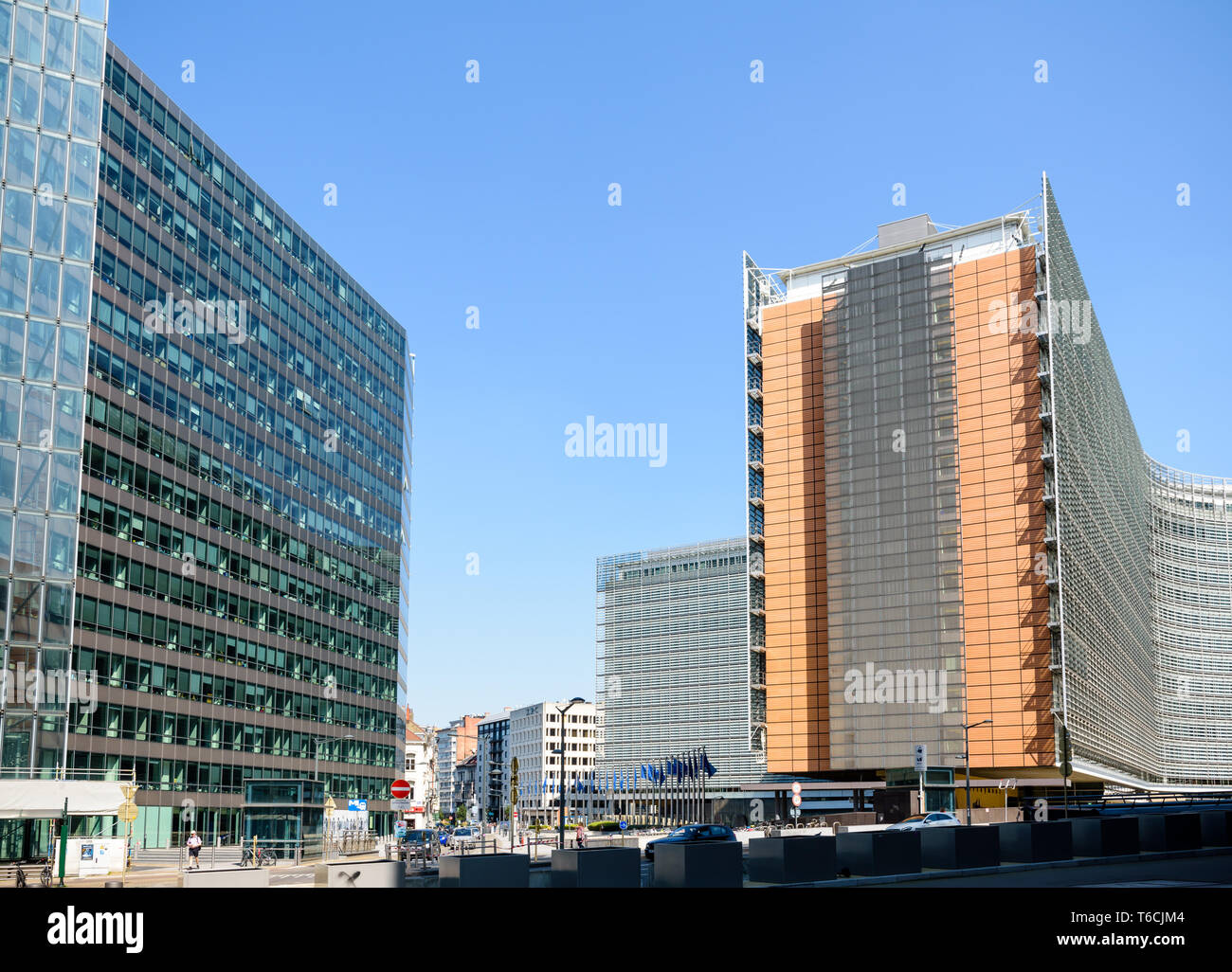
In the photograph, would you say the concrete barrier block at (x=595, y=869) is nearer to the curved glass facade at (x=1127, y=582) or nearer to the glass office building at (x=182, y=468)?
the glass office building at (x=182, y=468)

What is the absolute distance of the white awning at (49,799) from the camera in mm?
52938

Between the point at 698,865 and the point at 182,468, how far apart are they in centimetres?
6556

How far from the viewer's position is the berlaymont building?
339ft

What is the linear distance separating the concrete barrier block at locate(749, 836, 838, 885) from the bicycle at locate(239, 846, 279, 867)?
3087 cm

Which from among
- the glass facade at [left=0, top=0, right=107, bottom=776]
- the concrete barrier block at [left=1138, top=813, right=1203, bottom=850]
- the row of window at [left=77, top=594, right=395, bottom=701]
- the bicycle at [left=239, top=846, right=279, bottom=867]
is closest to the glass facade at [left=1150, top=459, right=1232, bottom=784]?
the row of window at [left=77, top=594, right=395, bottom=701]

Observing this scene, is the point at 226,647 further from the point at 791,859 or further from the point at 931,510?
the point at 791,859

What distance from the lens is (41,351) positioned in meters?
57.3

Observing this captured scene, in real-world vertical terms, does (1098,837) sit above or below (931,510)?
below

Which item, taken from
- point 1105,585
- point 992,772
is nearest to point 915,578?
point 992,772

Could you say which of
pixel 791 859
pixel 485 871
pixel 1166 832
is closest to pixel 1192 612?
pixel 1166 832

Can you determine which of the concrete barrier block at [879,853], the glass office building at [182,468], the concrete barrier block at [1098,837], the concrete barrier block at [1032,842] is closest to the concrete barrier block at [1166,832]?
the concrete barrier block at [1098,837]

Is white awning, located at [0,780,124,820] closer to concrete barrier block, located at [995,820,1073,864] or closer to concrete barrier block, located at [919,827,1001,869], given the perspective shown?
concrete barrier block, located at [919,827,1001,869]
